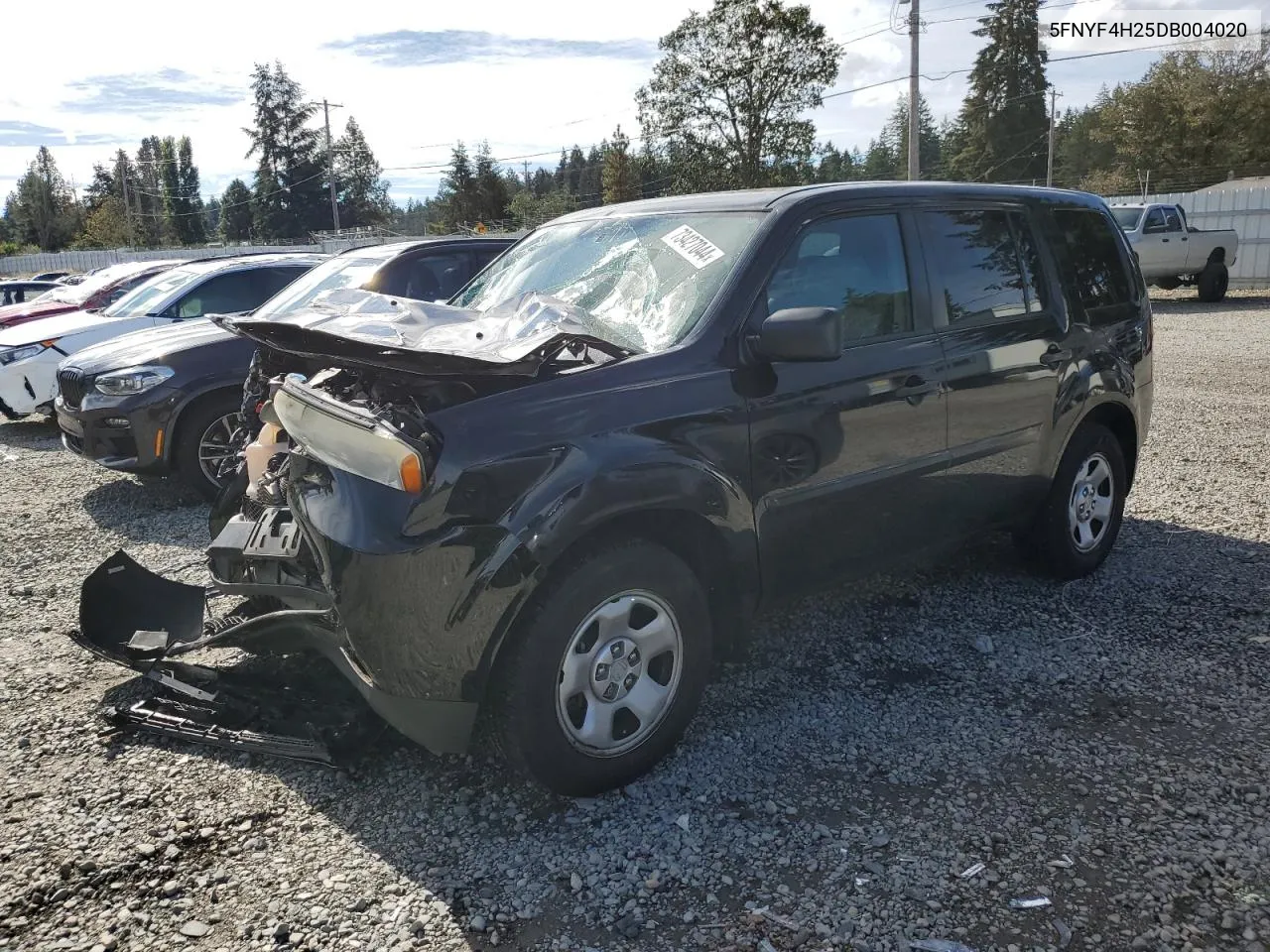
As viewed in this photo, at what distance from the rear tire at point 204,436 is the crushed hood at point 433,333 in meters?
3.34

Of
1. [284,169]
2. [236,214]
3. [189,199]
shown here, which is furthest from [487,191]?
[189,199]

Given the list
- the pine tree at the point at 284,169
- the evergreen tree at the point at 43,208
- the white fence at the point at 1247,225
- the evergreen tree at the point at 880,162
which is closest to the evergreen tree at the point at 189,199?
the evergreen tree at the point at 43,208

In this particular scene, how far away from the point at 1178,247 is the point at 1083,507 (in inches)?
731

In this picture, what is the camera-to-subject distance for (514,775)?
3295mm

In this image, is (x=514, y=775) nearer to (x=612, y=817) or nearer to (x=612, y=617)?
(x=612, y=817)

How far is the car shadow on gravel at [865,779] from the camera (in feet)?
8.81

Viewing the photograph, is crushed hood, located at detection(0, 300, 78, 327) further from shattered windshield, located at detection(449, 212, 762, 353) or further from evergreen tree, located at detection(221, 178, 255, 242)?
evergreen tree, located at detection(221, 178, 255, 242)

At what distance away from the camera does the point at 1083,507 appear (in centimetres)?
496

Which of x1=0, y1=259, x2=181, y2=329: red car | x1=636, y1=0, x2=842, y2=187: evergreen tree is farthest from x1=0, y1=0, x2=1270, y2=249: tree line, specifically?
x1=0, y1=259, x2=181, y2=329: red car

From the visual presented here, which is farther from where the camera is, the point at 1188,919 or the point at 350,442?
the point at 350,442

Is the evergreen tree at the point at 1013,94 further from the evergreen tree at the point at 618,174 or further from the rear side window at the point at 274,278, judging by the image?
the rear side window at the point at 274,278

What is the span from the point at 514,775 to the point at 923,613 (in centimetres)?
225

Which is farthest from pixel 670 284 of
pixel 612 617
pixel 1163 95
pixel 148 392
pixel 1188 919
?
pixel 1163 95

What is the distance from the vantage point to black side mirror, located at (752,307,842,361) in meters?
3.10
